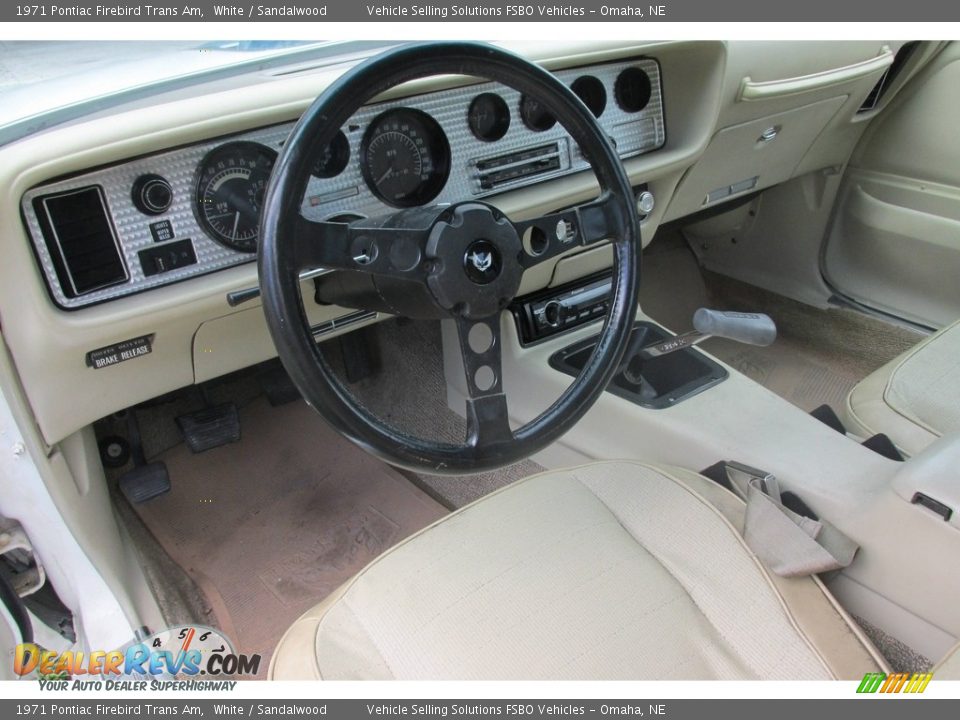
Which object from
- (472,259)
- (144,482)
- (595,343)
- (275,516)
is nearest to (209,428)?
(144,482)

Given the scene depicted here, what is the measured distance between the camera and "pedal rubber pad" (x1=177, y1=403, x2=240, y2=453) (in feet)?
5.55

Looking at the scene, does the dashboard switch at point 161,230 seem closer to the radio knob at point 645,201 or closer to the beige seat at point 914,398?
the radio knob at point 645,201

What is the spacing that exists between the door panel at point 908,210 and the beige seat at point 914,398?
0.45m

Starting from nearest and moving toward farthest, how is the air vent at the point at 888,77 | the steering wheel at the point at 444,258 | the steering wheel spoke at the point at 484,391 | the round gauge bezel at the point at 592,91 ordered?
1. the steering wheel at the point at 444,258
2. the steering wheel spoke at the point at 484,391
3. the round gauge bezel at the point at 592,91
4. the air vent at the point at 888,77

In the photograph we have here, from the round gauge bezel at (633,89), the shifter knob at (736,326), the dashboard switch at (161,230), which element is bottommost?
the shifter knob at (736,326)

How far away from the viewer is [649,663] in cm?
97

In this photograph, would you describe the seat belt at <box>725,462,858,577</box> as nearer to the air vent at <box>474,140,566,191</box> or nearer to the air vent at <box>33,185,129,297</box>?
the air vent at <box>474,140,566,191</box>

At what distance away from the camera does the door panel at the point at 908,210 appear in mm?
1953

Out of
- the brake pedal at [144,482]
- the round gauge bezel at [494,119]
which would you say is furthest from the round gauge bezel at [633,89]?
the brake pedal at [144,482]

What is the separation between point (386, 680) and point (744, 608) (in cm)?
48

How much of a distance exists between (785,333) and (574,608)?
167cm

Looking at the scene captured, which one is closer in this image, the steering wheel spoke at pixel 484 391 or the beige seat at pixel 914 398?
the steering wheel spoke at pixel 484 391

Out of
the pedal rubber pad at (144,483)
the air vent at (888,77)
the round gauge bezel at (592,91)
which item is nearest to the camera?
the round gauge bezel at (592,91)

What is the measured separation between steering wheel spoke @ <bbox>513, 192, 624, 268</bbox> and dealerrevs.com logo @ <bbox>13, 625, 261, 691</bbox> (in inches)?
30.5
